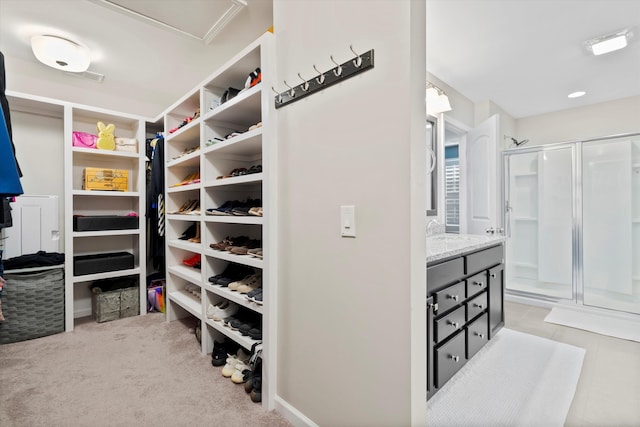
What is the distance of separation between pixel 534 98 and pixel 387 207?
366 cm

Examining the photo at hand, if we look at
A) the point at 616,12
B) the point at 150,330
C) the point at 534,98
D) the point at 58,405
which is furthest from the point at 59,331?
the point at 534,98

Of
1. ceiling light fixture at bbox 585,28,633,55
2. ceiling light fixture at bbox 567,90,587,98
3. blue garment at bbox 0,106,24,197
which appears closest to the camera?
blue garment at bbox 0,106,24,197

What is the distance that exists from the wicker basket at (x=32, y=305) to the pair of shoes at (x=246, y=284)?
1.86 m

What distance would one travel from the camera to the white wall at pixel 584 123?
353 centimetres

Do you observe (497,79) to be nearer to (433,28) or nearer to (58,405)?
(433,28)

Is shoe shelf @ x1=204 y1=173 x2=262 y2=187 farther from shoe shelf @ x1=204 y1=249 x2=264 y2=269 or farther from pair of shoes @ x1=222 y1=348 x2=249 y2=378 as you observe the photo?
pair of shoes @ x1=222 y1=348 x2=249 y2=378

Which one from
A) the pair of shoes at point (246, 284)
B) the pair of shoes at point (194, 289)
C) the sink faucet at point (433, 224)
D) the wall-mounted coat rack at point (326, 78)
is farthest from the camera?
the sink faucet at point (433, 224)

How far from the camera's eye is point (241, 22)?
6.95 ft

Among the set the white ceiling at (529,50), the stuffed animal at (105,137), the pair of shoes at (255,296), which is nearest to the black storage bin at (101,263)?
the stuffed animal at (105,137)

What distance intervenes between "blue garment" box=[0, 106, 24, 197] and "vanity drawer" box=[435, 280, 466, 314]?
190 cm

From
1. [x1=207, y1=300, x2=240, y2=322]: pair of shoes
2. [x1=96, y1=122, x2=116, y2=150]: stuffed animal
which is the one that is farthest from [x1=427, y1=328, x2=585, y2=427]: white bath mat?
[x1=96, y1=122, x2=116, y2=150]: stuffed animal

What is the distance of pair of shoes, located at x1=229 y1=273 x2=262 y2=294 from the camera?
6.16ft

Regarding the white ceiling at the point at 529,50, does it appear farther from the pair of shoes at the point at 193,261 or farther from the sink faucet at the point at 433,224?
the pair of shoes at the point at 193,261

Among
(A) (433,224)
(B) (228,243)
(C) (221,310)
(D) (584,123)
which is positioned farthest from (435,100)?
(D) (584,123)
